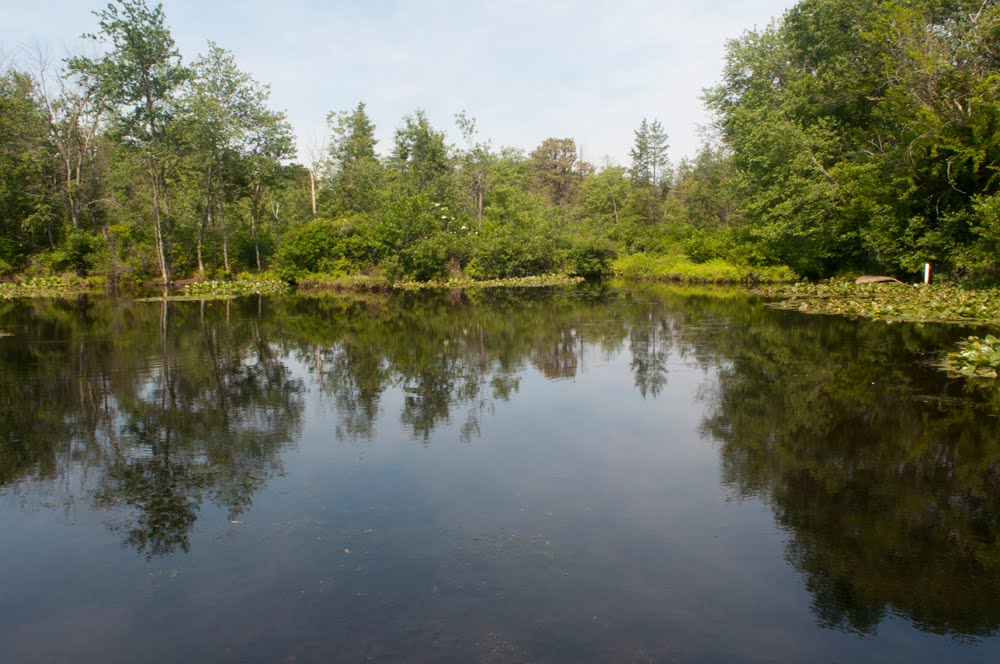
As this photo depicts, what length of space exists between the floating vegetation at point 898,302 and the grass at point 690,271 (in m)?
5.31

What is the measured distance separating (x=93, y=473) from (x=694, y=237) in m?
40.4

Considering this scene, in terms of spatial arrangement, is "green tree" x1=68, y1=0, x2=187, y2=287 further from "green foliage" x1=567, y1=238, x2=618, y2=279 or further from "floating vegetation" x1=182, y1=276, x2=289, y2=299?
"green foliage" x1=567, y1=238, x2=618, y2=279

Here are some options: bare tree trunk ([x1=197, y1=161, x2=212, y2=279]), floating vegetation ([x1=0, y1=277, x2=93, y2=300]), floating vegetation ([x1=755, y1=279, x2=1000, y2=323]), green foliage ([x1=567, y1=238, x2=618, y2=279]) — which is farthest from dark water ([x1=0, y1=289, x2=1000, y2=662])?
green foliage ([x1=567, y1=238, x2=618, y2=279])

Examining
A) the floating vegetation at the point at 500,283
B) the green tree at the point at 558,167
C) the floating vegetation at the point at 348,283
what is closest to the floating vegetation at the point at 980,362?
the floating vegetation at the point at 500,283

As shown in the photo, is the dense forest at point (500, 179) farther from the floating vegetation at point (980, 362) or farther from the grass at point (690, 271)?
the floating vegetation at point (980, 362)

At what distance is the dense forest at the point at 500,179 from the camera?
23.9 metres

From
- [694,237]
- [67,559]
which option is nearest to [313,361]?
[67,559]

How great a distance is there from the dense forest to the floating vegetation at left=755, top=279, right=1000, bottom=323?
1.80 m

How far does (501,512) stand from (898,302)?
19768mm

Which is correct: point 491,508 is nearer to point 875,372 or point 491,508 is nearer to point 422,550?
point 422,550

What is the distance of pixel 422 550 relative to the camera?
5.62m

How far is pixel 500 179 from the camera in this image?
50.2 m

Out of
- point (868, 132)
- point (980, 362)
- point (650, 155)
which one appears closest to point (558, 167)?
point (650, 155)

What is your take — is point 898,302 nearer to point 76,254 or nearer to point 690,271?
point 690,271
